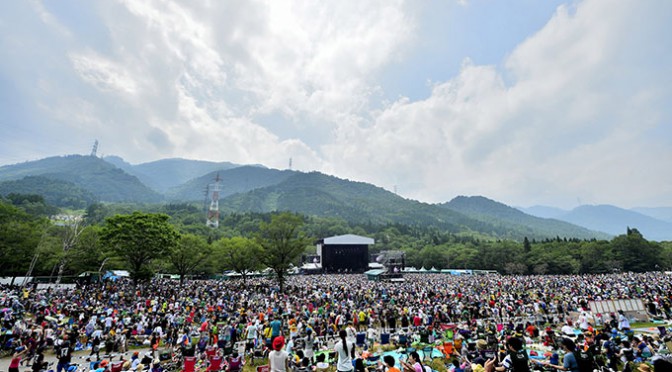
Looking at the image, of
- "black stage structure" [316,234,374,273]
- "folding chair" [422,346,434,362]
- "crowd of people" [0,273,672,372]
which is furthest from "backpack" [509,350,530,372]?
"black stage structure" [316,234,374,273]

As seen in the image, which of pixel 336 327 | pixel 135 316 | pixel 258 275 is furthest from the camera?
pixel 258 275

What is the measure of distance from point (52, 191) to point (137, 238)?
21211 cm

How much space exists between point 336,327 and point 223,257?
1477 inches

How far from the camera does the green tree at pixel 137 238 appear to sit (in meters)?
28.6

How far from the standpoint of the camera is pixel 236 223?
128 m

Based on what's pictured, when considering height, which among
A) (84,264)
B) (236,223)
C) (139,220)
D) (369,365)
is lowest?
(369,365)

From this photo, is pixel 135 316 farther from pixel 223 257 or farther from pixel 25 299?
pixel 223 257

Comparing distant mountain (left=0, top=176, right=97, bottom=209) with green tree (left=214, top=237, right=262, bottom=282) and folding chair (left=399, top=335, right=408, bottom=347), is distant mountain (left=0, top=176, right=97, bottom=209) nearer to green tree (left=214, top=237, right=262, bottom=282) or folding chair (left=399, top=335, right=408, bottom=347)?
green tree (left=214, top=237, right=262, bottom=282)

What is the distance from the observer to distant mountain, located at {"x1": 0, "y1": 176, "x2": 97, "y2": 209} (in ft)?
543

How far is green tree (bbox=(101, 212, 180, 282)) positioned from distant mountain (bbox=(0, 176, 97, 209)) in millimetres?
176434

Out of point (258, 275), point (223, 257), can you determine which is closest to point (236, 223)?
point (258, 275)

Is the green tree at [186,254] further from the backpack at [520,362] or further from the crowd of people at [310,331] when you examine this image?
the backpack at [520,362]

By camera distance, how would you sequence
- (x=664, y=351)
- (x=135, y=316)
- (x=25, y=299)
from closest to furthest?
(x=664, y=351), (x=135, y=316), (x=25, y=299)

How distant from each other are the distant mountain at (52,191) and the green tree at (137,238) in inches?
6946
